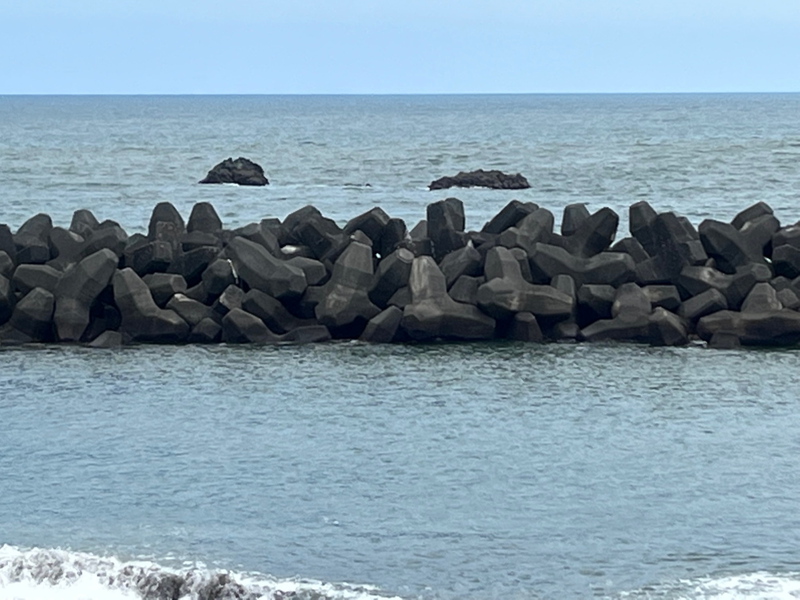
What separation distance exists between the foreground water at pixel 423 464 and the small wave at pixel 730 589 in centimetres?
3

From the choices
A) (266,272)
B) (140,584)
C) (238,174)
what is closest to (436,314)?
(266,272)

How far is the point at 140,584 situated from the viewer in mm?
10812

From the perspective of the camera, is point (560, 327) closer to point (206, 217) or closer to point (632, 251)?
point (632, 251)

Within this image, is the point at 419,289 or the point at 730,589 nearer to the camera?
the point at 730,589

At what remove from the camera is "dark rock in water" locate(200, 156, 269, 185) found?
5834cm

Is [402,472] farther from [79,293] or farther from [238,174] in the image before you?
[238,174]

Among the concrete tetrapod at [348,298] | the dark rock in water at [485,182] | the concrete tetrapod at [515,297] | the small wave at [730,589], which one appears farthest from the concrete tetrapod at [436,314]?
the dark rock in water at [485,182]

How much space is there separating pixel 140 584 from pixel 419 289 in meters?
9.66

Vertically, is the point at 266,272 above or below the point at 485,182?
above

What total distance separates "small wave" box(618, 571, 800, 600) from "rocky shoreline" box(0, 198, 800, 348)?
9103mm

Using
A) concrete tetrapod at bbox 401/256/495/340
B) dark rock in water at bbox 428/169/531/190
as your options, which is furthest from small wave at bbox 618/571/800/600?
dark rock in water at bbox 428/169/531/190

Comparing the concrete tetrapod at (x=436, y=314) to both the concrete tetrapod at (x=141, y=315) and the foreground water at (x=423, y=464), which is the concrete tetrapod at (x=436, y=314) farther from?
the concrete tetrapod at (x=141, y=315)

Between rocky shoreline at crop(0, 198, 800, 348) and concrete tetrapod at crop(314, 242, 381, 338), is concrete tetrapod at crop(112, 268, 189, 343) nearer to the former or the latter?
rocky shoreline at crop(0, 198, 800, 348)

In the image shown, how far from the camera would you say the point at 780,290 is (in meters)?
20.7
